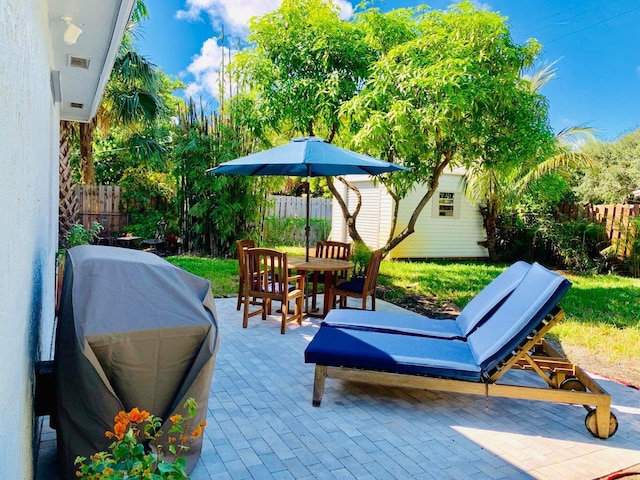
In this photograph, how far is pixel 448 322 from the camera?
4.47 meters

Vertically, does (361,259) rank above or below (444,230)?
below

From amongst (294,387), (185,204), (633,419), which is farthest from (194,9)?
(633,419)

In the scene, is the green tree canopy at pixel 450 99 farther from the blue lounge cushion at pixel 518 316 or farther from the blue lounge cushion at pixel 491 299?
the blue lounge cushion at pixel 518 316

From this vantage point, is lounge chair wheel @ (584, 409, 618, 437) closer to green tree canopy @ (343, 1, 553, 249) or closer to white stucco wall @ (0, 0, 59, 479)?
white stucco wall @ (0, 0, 59, 479)

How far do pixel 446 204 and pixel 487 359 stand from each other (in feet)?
33.4

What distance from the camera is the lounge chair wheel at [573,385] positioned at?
131 inches

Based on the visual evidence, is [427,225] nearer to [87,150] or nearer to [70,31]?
[87,150]

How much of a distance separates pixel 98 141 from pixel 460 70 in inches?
653

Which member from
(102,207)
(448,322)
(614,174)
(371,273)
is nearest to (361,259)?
(371,273)

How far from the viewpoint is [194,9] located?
58.9 feet

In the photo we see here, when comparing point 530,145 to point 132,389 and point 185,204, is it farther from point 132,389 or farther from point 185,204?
point 185,204

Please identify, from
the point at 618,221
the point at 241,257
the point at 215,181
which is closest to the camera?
the point at 241,257

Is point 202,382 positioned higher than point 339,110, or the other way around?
point 339,110

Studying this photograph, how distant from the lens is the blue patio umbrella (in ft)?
17.7
